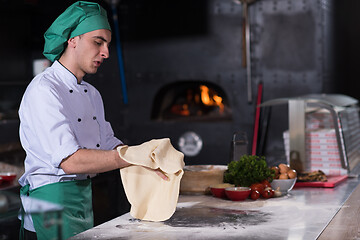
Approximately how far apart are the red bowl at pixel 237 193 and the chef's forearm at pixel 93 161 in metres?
0.65

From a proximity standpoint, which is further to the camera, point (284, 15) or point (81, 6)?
point (284, 15)

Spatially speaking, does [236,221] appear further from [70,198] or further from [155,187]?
[70,198]

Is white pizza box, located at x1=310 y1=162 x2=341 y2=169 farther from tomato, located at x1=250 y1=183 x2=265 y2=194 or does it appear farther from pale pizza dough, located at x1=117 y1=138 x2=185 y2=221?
pale pizza dough, located at x1=117 y1=138 x2=185 y2=221

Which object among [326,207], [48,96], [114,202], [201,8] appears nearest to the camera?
[48,96]

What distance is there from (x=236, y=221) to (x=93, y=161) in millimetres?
582

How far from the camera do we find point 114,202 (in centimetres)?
483

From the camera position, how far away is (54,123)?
193 centimetres

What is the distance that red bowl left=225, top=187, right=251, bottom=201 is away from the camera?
235 cm

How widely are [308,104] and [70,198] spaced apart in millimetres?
1646

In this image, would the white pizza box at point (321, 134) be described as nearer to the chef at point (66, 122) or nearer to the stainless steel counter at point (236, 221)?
the stainless steel counter at point (236, 221)

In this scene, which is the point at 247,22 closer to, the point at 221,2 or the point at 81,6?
the point at 221,2

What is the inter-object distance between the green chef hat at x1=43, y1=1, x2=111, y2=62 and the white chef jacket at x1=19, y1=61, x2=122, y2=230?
0.30ft

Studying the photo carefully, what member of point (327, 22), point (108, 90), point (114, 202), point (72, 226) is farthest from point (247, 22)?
point (72, 226)

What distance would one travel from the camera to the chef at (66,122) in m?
1.91
